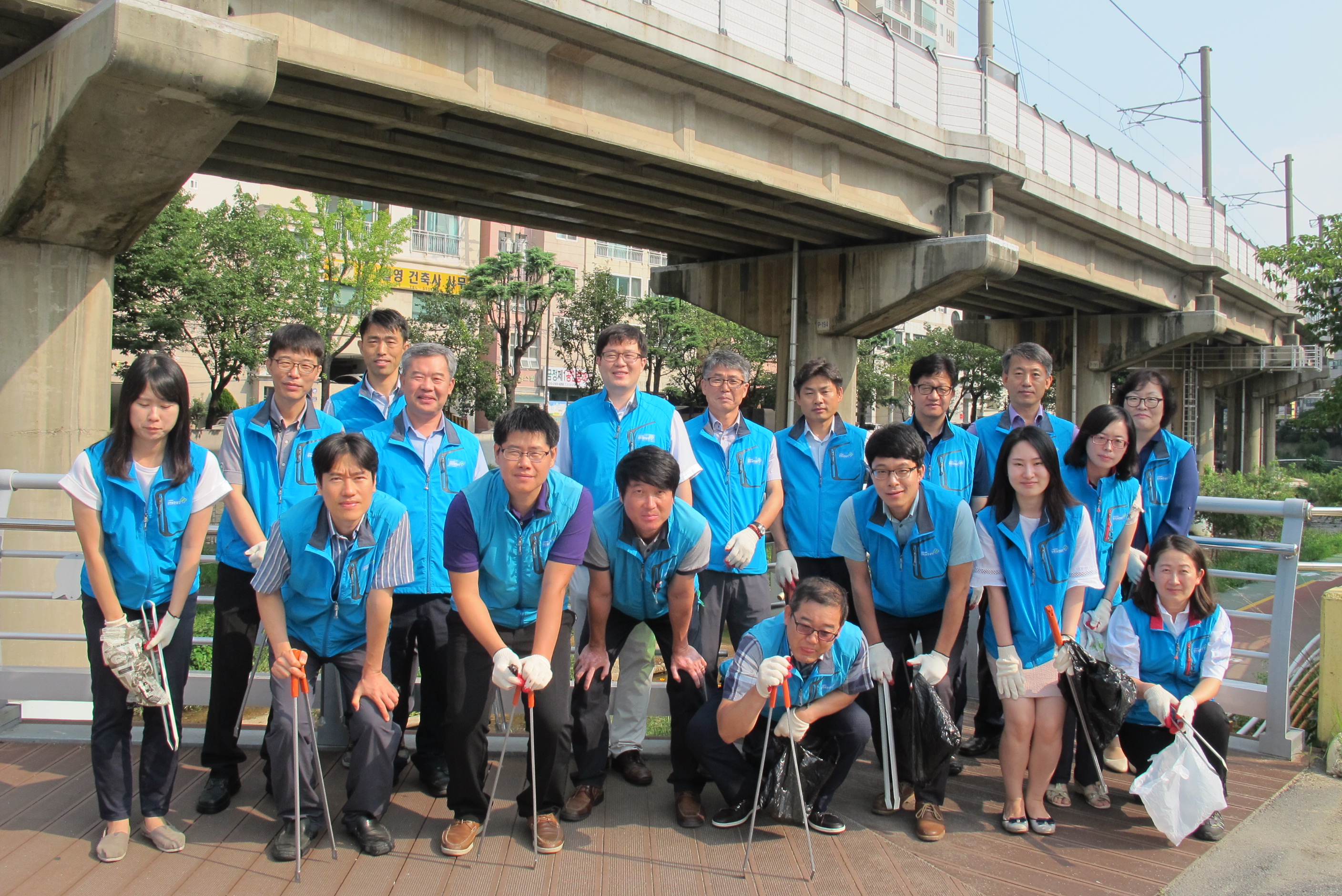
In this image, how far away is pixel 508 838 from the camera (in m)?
3.61

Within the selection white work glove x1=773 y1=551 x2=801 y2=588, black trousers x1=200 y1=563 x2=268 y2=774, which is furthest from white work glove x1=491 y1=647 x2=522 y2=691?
white work glove x1=773 y1=551 x2=801 y2=588

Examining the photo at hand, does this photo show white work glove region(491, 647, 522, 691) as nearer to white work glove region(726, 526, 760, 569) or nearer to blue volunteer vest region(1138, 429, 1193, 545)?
white work glove region(726, 526, 760, 569)

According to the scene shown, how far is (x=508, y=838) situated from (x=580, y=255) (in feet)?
141

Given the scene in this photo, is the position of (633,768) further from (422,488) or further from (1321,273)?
(1321,273)

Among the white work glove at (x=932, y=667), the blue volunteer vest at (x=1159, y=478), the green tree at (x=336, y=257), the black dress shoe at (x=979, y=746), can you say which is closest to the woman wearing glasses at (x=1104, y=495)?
the blue volunteer vest at (x=1159, y=478)

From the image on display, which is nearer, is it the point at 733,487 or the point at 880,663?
the point at 880,663

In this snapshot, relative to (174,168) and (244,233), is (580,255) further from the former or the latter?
(174,168)

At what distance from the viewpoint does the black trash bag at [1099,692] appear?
381cm

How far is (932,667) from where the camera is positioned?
12.3 ft

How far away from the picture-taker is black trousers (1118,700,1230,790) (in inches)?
154

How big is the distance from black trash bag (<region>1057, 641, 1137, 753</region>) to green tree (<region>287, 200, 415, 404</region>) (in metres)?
22.7

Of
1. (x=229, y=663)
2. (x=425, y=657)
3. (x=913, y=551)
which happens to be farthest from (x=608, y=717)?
(x=229, y=663)

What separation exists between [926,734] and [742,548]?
1.04 m

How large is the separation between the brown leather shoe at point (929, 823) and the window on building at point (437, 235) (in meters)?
39.9
